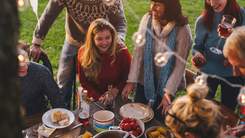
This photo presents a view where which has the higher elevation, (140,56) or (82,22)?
(82,22)

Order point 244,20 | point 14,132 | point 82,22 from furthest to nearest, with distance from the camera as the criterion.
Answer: point 82,22
point 244,20
point 14,132

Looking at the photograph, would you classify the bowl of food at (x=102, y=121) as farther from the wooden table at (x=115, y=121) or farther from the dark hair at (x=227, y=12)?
the dark hair at (x=227, y=12)

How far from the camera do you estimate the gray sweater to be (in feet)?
6.11

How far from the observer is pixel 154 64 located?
2.21 metres

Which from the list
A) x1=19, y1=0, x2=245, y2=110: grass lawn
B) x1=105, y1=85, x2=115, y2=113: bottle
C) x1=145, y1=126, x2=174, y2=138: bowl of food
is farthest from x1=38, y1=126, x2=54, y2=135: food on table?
x1=19, y1=0, x2=245, y2=110: grass lawn

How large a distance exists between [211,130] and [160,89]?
115 centimetres

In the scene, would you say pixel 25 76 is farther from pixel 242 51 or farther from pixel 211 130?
pixel 242 51

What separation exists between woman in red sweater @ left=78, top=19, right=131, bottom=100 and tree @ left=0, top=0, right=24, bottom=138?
6.10 feet

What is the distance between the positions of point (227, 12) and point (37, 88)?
6.51 ft

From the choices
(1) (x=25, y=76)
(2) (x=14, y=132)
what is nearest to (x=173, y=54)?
(1) (x=25, y=76)

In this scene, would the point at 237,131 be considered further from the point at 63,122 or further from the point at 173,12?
the point at 63,122

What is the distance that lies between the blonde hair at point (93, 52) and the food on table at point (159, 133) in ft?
3.25

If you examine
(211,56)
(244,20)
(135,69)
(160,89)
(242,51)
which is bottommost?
(160,89)

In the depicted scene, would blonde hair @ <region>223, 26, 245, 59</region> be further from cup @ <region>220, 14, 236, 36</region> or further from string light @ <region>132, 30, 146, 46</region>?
string light @ <region>132, 30, 146, 46</region>
